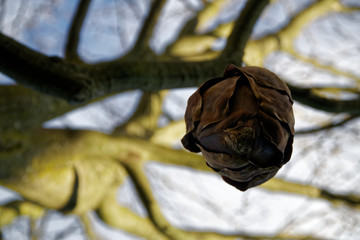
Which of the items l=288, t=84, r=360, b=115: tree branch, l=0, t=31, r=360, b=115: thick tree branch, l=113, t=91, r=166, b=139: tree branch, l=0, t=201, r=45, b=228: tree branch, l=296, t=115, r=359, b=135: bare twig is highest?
l=0, t=31, r=360, b=115: thick tree branch

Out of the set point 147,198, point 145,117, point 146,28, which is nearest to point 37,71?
point 146,28

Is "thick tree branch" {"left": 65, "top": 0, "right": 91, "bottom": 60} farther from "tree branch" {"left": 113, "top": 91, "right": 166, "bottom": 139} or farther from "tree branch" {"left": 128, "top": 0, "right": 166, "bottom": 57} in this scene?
"tree branch" {"left": 113, "top": 91, "right": 166, "bottom": 139}

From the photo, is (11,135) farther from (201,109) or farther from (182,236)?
(201,109)

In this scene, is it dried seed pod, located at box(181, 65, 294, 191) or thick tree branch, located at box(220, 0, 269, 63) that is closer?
dried seed pod, located at box(181, 65, 294, 191)

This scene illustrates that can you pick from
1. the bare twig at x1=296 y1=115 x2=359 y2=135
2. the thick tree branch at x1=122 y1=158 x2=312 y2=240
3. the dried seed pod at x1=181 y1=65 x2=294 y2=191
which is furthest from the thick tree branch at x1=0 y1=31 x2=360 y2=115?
the thick tree branch at x1=122 y1=158 x2=312 y2=240

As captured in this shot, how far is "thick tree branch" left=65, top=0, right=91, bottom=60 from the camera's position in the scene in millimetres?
3145

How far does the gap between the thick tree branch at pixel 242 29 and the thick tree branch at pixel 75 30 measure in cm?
144

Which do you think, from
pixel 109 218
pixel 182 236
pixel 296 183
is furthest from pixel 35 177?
Result: pixel 296 183

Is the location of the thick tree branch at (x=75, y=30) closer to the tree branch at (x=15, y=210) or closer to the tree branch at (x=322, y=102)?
the tree branch at (x=322, y=102)

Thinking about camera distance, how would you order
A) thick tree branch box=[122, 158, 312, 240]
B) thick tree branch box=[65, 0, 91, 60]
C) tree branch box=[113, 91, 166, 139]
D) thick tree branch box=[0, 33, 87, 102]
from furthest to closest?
tree branch box=[113, 91, 166, 139] < thick tree branch box=[122, 158, 312, 240] < thick tree branch box=[65, 0, 91, 60] < thick tree branch box=[0, 33, 87, 102]

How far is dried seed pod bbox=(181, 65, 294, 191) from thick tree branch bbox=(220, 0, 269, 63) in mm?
976

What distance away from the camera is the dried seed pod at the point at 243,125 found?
1229 millimetres

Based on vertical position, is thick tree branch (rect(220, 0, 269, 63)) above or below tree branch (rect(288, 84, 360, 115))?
above

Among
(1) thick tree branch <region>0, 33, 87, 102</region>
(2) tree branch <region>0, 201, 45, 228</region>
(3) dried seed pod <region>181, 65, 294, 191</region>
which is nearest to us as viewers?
(3) dried seed pod <region>181, 65, 294, 191</region>
